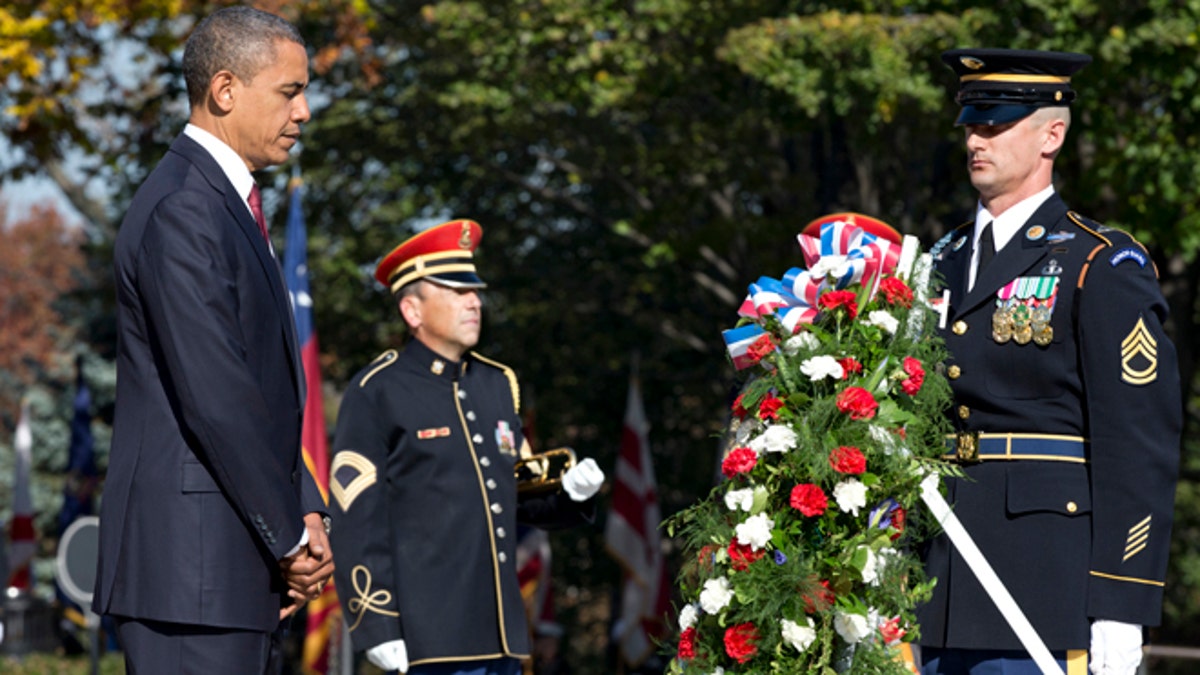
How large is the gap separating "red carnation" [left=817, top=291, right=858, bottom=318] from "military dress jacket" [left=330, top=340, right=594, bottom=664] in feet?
7.21

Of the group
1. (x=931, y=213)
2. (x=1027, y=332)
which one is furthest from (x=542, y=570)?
(x=1027, y=332)

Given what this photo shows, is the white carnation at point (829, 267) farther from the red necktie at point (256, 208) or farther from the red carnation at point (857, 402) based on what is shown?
the red necktie at point (256, 208)

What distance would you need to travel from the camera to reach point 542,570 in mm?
17172

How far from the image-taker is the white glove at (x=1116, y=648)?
4.08 meters

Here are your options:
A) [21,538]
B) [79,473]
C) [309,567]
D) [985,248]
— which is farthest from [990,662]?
[79,473]

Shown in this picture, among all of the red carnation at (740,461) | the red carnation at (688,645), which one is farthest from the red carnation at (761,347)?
the red carnation at (688,645)

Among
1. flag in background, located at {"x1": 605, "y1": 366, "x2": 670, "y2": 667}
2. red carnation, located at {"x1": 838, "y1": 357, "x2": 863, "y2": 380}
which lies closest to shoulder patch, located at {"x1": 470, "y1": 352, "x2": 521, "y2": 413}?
red carnation, located at {"x1": 838, "y1": 357, "x2": 863, "y2": 380}

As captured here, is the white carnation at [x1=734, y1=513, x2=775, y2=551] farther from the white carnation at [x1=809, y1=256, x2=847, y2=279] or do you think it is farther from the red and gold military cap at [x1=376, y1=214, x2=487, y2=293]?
the red and gold military cap at [x1=376, y1=214, x2=487, y2=293]

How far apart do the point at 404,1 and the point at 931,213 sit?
6.38m

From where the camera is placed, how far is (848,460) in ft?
13.5

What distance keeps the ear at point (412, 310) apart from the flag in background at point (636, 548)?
30.1ft

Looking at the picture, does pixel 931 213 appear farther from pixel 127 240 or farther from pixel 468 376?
pixel 127 240

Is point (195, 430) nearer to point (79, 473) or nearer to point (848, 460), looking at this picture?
point (848, 460)

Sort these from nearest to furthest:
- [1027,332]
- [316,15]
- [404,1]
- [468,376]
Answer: [1027,332] → [468,376] → [316,15] → [404,1]
